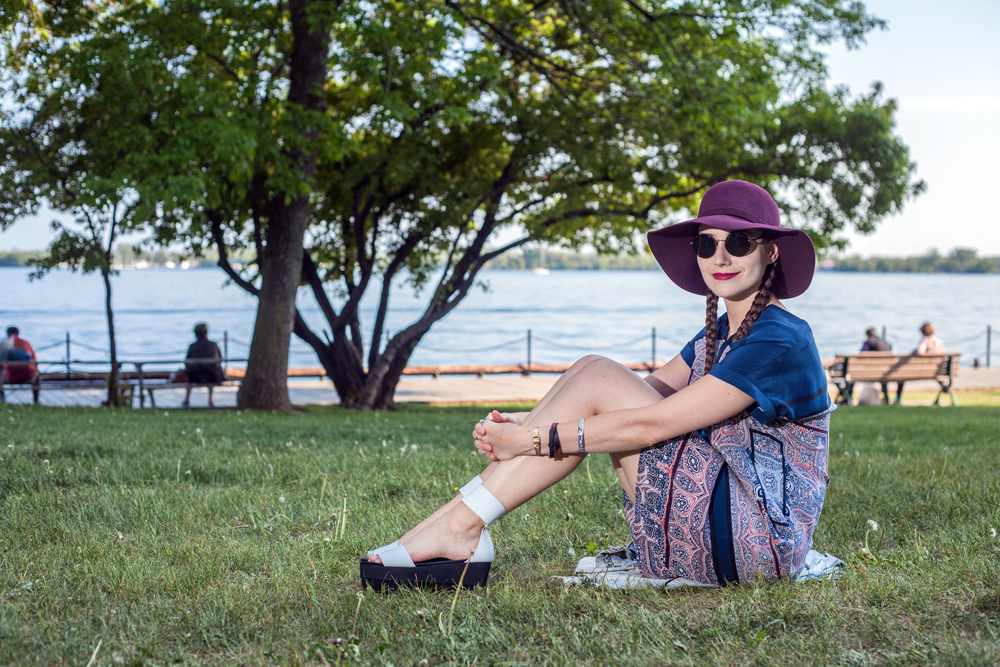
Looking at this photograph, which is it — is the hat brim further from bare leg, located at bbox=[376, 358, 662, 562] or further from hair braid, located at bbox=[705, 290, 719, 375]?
bare leg, located at bbox=[376, 358, 662, 562]

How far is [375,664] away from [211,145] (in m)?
8.19

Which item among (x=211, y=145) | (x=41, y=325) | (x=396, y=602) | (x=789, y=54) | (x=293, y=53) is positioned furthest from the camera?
(x=41, y=325)

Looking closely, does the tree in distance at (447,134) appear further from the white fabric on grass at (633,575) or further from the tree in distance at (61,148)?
the white fabric on grass at (633,575)

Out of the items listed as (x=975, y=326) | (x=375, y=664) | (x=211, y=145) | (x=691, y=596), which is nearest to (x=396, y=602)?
(x=375, y=664)

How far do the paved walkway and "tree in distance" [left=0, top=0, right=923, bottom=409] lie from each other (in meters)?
2.38

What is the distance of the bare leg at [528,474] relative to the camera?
2680 mm

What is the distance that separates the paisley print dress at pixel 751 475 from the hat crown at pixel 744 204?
0.94 feet

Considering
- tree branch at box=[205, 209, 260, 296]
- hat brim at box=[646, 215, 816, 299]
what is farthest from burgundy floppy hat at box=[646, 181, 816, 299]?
tree branch at box=[205, 209, 260, 296]

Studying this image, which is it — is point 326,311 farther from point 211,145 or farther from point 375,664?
point 375,664

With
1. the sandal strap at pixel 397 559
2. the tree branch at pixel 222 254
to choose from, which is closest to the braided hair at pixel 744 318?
the sandal strap at pixel 397 559

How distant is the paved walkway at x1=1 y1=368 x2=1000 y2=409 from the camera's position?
1482cm

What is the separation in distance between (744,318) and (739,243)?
0.24 metres

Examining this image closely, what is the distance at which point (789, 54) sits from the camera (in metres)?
12.4

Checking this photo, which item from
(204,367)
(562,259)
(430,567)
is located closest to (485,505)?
(430,567)
